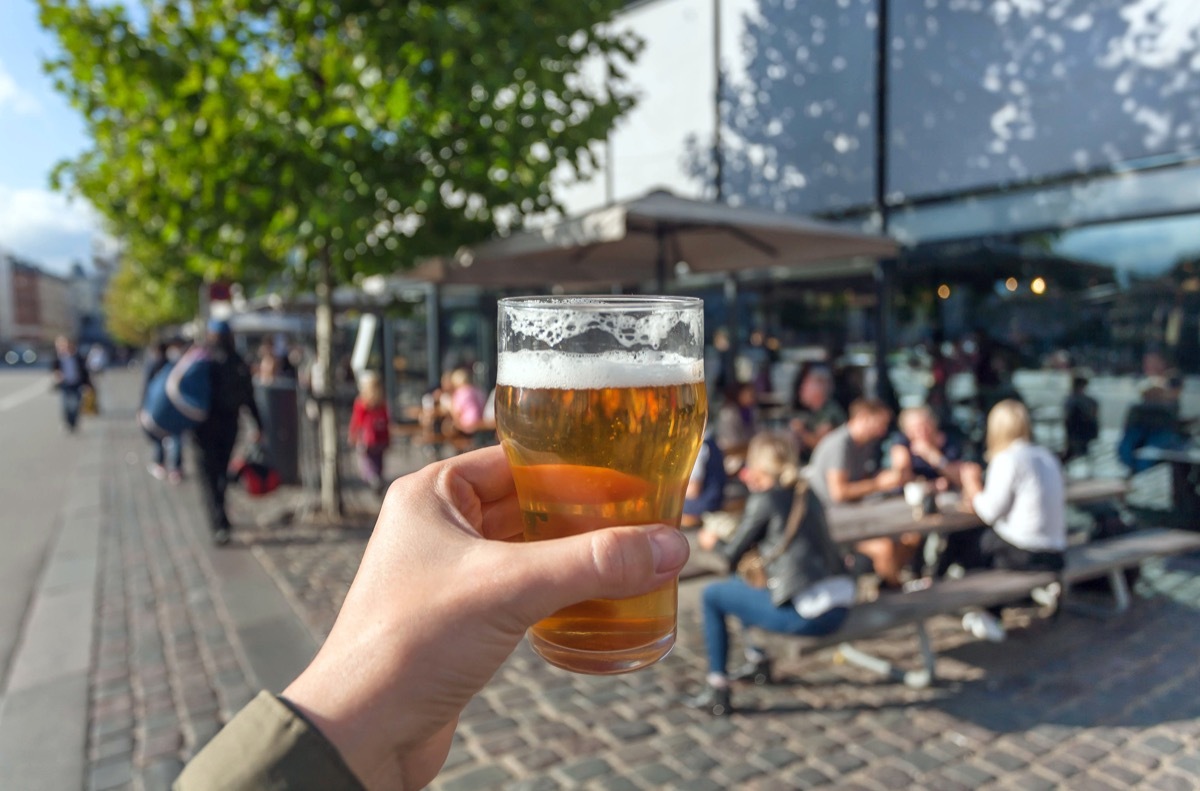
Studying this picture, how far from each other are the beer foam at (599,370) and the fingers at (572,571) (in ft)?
0.77

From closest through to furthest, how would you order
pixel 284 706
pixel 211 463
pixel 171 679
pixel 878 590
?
pixel 284 706, pixel 171 679, pixel 878 590, pixel 211 463

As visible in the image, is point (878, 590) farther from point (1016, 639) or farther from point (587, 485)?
point (587, 485)

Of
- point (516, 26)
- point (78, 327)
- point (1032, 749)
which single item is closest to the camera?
point (1032, 749)

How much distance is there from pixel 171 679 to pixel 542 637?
3.97m

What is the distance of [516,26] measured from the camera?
6.20 meters

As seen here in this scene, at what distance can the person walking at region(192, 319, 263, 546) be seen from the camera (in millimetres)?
6961

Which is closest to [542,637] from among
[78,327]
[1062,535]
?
[1062,535]

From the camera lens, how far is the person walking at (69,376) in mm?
15758

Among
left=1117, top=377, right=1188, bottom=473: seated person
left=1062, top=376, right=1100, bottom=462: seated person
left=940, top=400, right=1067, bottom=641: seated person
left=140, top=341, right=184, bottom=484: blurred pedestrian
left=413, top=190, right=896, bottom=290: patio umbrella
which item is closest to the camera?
left=940, top=400, right=1067, bottom=641: seated person

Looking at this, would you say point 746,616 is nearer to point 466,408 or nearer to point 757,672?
point 757,672

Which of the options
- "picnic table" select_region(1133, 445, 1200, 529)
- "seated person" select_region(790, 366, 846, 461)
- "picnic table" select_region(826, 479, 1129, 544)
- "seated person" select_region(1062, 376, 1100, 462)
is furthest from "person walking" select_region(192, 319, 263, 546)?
"picnic table" select_region(1133, 445, 1200, 529)

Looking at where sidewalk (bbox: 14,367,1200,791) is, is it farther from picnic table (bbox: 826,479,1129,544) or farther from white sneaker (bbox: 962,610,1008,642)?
picnic table (bbox: 826,479,1129,544)

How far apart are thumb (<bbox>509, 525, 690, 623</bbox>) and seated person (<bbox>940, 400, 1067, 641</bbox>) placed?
4253 millimetres

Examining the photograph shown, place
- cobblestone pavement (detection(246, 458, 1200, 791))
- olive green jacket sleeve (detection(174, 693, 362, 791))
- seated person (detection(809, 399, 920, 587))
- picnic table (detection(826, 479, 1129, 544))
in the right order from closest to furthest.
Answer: olive green jacket sleeve (detection(174, 693, 362, 791)), cobblestone pavement (detection(246, 458, 1200, 791)), picnic table (detection(826, 479, 1129, 544)), seated person (detection(809, 399, 920, 587))
